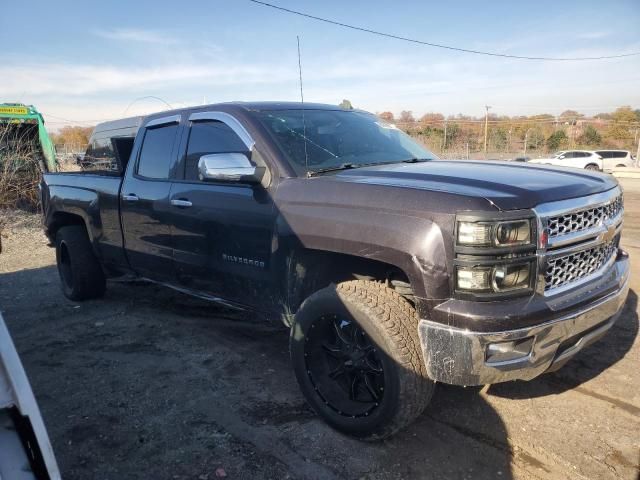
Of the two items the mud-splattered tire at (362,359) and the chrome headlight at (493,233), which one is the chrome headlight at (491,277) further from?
the mud-splattered tire at (362,359)

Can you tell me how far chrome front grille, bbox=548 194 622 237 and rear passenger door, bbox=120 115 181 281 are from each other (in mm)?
2729

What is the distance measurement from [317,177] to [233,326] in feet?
7.12

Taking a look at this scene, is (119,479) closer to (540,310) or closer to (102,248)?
(540,310)

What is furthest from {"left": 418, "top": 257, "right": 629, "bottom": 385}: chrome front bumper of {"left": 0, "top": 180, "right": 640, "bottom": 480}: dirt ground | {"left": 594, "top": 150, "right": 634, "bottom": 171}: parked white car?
{"left": 594, "top": 150, "right": 634, "bottom": 171}: parked white car

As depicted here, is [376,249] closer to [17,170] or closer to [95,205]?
[95,205]

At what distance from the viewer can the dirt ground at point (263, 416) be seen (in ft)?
8.47

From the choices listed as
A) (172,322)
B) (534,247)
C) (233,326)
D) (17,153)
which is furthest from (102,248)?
(17,153)

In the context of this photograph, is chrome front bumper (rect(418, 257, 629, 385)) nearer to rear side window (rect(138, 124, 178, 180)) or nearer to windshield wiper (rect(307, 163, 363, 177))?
windshield wiper (rect(307, 163, 363, 177))

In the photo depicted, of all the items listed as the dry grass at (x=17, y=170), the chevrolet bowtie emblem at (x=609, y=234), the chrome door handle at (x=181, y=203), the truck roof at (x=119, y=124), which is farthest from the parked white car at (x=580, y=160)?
the chrome door handle at (x=181, y=203)

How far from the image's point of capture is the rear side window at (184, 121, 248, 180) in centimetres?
356

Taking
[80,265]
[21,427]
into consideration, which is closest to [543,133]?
[80,265]

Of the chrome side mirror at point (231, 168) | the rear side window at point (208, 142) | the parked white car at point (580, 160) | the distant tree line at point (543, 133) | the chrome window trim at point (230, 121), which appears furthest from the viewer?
the distant tree line at point (543, 133)

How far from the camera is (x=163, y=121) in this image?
13.9 ft

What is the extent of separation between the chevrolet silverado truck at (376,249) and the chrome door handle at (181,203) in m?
0.02
